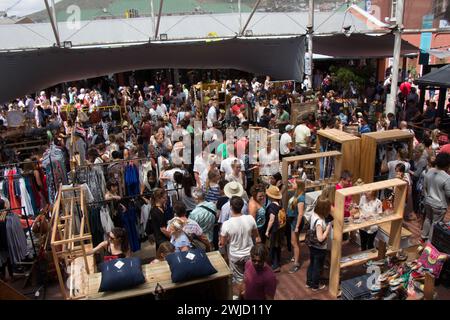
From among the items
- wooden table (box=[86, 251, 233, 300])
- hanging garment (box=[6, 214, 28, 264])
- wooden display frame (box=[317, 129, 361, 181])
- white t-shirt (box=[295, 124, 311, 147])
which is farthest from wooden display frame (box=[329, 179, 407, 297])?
hanging garment (box=[6, 214, 28, 264])

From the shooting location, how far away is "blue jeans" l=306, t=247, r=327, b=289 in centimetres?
506

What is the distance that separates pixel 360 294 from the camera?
466 centimetres

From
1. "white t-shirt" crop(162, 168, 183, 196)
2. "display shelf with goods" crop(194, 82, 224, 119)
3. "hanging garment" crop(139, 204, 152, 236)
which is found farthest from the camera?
"display shelf with goods" crop(194, 82, 224, 119)

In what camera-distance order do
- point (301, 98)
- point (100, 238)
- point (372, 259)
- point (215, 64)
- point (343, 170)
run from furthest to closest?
point (301, 98), point (215, 64), point (343, 170), point (100, 238), point (372, 259)

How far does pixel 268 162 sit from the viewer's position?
24.1 feet

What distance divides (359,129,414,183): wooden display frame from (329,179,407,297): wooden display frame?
5.34 feet

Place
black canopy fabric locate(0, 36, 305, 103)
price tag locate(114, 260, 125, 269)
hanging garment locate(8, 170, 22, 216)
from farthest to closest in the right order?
black canopy fabric locate(0, 36, 305, 103)
hanging garment locate(8, 170, 22, 216)
price tag locate(114, 260, 125, 269)

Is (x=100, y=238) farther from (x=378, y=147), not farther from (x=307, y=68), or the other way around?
(x=307, y=68)

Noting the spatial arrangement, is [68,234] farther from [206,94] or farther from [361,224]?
[206,94]

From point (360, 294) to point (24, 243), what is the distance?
507cm

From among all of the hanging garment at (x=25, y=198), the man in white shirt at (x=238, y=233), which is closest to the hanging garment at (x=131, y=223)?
the man in white shirt at (x=238, y=233)

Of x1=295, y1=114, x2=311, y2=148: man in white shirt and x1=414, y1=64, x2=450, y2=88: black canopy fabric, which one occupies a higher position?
x1=414, y1=64, x2=450, y2=88: black canopy fabric

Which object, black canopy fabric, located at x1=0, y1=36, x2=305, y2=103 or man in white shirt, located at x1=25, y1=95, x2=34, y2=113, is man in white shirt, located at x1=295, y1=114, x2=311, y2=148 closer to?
black canopy fabric, located at x1=0, y1=36, x2=305, y2=103

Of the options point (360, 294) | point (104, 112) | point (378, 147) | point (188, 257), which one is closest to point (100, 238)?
point (188, 257)
